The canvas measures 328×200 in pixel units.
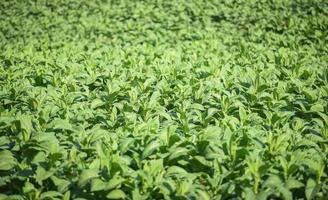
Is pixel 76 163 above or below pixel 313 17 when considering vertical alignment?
below

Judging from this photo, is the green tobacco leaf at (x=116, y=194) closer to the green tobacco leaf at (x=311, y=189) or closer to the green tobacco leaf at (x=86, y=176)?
the green tobacco leaf at (x=86, y=176)

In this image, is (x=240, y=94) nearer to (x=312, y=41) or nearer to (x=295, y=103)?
(x=295, y=103)

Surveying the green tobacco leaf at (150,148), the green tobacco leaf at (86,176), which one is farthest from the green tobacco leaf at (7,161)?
the green tobacco leaf at (150,148)

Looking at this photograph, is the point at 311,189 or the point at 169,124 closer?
the point at 311,189

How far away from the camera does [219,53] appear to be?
7.26 meters

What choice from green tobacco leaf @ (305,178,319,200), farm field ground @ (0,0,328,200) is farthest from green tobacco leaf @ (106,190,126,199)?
green tobacco leaf @ (305,178,319,200)

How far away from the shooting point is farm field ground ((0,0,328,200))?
2.76m

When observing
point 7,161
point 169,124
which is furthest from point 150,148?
point 7,161

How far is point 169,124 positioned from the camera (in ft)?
12.1

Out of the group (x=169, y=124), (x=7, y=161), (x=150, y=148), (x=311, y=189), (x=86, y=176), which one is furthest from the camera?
(x=169, y=124)

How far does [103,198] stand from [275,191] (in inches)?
59.1

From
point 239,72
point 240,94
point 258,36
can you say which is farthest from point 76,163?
point 258,36

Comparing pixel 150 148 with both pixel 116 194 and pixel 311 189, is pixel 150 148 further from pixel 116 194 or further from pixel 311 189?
pixel 311 189

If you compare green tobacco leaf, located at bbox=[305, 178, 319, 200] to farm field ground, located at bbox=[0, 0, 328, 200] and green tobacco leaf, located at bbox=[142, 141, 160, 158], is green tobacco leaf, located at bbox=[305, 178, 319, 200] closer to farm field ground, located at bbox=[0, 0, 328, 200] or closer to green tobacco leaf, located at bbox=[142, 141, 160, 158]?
farm field ground, located at bbox=[0, 0, 328, 200]
